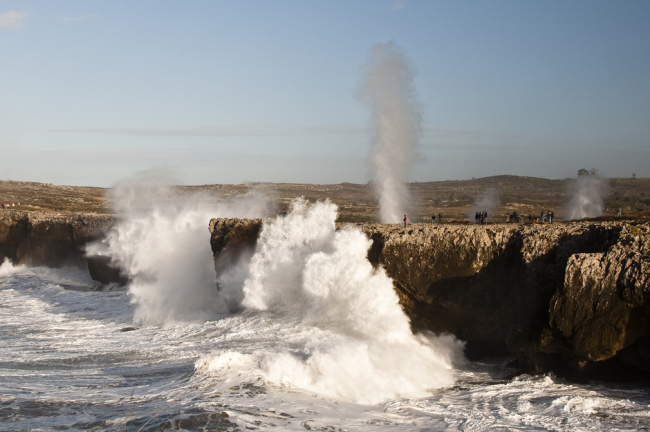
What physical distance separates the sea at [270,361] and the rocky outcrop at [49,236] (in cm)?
961

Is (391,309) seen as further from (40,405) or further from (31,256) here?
(31,256)

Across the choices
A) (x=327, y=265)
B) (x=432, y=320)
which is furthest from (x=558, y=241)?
(x=327, y=265)

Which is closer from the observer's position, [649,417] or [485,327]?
[649,417]

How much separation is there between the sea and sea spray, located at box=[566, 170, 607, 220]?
15.7m

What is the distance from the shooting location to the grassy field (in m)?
38.0

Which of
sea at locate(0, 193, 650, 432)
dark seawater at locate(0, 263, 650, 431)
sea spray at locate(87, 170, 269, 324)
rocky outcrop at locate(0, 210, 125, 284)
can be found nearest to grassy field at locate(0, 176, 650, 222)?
sea spray at locate(87, 170, 269, 324)

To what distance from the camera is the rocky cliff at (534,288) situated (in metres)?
11.6

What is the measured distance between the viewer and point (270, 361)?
1298 centimetres

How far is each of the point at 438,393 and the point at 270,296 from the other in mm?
8066

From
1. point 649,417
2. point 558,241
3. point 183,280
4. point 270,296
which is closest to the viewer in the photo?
point 649,417

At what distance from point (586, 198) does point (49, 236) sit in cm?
3138

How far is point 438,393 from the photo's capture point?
40.5ft

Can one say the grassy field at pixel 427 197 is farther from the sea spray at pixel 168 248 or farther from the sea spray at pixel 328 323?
the sea spray at pixel 328 323

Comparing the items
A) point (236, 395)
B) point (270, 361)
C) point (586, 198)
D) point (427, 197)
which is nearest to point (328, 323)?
point (270, 361)
